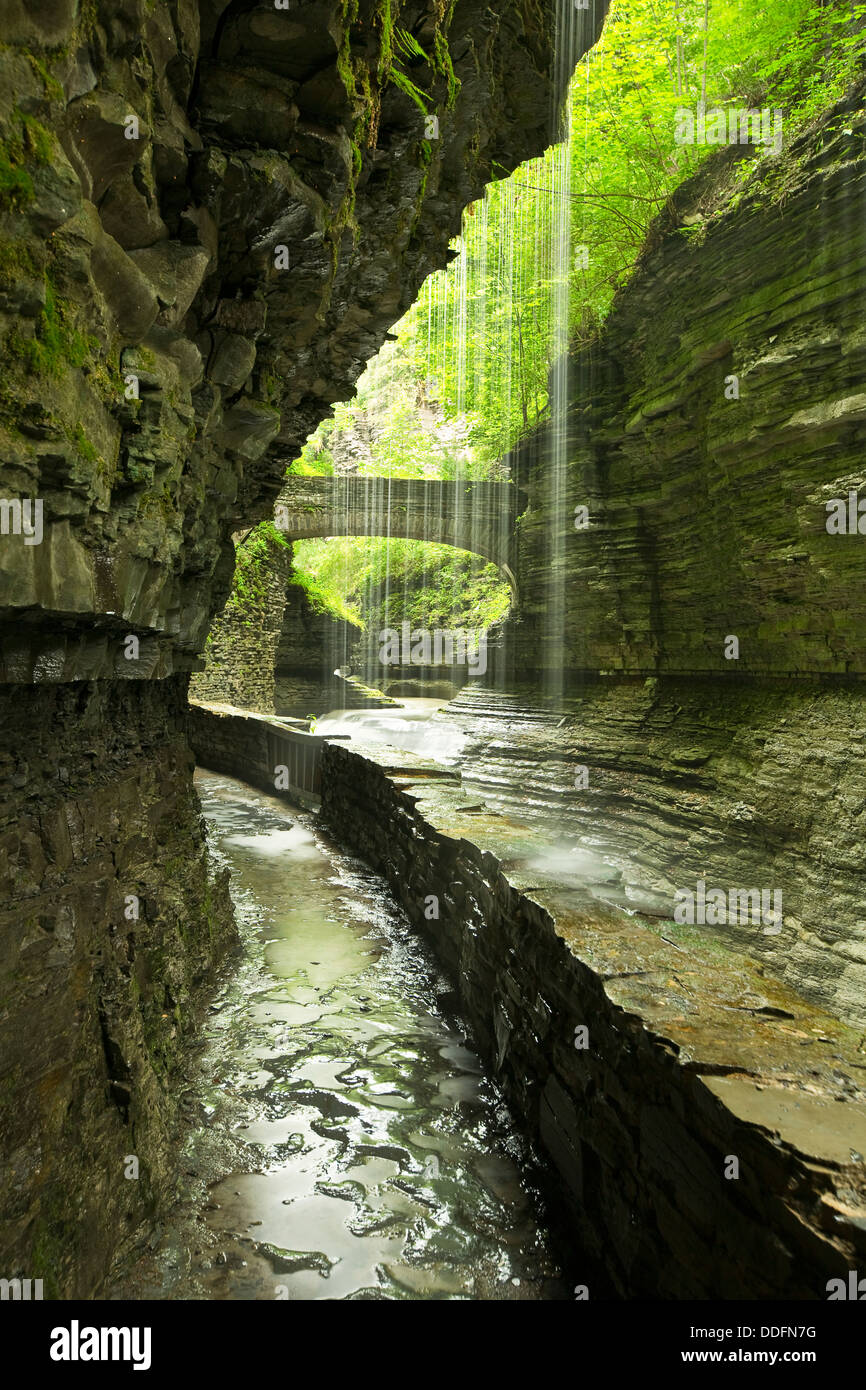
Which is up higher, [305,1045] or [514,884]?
[514,884]

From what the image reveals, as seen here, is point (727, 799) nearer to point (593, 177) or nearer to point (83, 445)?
point (83, 445)

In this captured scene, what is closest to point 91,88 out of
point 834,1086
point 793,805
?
point 834,1086

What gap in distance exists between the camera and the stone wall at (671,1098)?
2.23m

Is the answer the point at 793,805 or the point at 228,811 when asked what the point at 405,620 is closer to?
the point at 228,811

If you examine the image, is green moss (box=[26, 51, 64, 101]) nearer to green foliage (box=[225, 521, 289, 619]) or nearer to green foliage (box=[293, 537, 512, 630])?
green foliage (box=[225, 521, 289, 619])

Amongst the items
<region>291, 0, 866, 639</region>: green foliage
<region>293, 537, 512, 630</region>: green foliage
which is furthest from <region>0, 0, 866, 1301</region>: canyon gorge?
<region>293, 537, 512, 630</region>: green foliage

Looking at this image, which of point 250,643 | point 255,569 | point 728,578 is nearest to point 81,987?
point 728,578

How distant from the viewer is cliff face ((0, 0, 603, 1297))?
2148 mm

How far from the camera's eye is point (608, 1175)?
3.33m

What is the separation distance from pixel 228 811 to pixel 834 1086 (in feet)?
39.0

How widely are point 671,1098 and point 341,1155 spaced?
2.51 meters

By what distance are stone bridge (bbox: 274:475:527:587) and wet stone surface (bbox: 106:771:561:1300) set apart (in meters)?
11.9

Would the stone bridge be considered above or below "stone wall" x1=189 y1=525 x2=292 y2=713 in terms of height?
above

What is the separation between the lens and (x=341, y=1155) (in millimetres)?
4426
